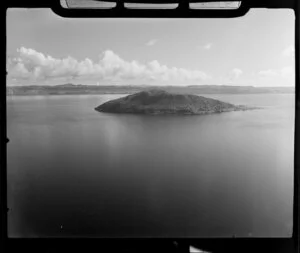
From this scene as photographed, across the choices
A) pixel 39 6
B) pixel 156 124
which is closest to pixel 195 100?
pixel 156 124

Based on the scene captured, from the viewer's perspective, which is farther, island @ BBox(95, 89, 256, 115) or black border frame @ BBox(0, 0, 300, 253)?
island @ BBox(95, 89, 256, 115)

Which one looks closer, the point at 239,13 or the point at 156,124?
the point at 239,13
